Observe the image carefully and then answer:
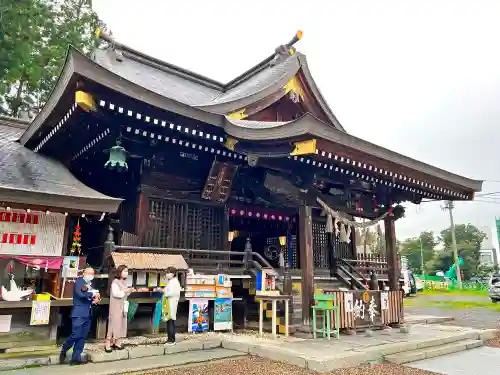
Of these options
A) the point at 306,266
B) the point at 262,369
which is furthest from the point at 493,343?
the point at 262,369

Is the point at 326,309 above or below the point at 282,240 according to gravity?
below

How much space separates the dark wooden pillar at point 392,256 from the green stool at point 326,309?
3.69 metres

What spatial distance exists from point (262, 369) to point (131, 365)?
2093mm

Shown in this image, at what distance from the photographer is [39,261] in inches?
300

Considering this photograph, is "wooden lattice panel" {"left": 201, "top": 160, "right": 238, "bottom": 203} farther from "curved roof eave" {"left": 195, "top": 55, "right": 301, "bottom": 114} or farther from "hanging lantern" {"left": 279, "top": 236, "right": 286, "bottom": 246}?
"hanging lantern" {"left": 279, "top": 236, "right": 286, "bottom": 246}

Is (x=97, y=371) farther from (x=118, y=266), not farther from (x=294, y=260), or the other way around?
(x=294, y=260)

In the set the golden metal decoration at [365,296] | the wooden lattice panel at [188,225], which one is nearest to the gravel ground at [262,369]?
the golden metal decoration at [365,296]

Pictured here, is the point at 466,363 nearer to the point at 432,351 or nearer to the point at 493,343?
the point at 432,351

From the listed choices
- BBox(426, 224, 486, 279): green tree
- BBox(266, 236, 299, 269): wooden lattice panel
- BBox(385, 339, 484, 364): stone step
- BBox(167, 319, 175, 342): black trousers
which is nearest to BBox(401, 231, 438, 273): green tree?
BBox(426, 224, 486, 279): green tree

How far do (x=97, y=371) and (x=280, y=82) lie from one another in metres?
9.46

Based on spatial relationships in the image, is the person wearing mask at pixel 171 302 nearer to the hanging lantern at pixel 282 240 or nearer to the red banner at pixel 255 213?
the red banner at pixel 255 213

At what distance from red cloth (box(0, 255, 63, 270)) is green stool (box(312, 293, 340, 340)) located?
549cm

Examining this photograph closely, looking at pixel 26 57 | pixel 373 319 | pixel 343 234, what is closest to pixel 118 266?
pixel 343 234

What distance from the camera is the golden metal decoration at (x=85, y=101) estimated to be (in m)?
7.27
